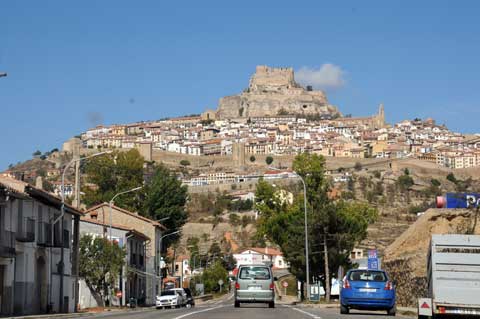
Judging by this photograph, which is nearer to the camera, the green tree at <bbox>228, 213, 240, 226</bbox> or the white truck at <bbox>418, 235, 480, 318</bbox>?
the white truck at <bbox>418, 235, 480, 318</bbox>

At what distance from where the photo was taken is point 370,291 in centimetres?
3039

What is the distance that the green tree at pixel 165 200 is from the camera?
90.0 meters

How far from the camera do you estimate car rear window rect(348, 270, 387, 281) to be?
1208 inches

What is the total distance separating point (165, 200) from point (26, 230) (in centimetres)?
4826

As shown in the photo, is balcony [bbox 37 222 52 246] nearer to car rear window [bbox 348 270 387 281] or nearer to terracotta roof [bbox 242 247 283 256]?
car rear window [bbox 348 270 387 281]

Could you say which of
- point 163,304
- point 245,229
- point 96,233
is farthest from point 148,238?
point 245,229

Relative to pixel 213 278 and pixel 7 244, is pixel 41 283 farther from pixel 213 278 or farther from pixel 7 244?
pixel 213 278

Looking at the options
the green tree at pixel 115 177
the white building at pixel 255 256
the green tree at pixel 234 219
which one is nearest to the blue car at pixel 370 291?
the green tree at pixel 115 177

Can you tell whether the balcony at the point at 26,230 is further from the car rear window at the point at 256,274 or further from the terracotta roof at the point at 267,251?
the terracotta roof at the point at 267,251

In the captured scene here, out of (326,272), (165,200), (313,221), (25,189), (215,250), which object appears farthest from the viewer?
(215,250)

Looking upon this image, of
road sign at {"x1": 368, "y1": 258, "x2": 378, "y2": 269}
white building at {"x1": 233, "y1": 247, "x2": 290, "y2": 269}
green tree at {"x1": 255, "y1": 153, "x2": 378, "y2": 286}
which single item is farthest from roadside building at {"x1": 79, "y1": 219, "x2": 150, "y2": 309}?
white building at {"x1": 233, "y1": 247, "x2": 290, "y2": 269}

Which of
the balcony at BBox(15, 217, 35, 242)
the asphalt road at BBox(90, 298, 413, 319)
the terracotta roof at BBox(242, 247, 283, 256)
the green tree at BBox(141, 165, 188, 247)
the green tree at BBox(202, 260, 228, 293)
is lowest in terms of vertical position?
the green tree at BBox(202, 260, 228, 293)

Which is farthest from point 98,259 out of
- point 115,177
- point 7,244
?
point 115,177

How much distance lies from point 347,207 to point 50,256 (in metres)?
33.5
